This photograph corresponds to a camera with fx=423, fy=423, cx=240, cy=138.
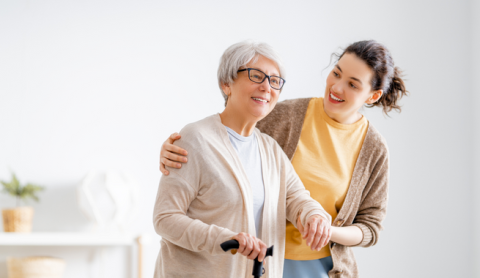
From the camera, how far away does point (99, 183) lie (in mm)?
2516

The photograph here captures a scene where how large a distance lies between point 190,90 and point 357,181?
1.58 m

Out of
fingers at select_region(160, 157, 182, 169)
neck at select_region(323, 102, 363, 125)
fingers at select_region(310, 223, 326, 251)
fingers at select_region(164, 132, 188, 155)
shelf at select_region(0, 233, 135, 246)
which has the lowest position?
shelf at select_region(0, 233, 135, 246)

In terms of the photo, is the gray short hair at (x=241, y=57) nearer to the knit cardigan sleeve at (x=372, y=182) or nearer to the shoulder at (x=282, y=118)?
the shoulder at (x=282, y=118)

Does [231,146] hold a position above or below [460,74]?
below

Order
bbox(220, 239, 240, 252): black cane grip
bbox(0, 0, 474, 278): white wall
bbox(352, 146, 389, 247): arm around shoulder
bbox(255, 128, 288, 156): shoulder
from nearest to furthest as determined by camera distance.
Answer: bbox(220, 239, 240, 252): black cane grip
bbox(255, 128, 288, 156): shoulder
bbox(352, 146, 389, 247): arm around shoulder
bbox(0, 0, 474, 278): white wall

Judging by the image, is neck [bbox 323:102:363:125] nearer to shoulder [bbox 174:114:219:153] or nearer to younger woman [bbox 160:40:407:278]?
younger woman [bbox 160:40:407:278]

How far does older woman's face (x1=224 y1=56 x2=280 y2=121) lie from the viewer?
1.14 metres

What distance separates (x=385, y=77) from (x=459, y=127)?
154cm

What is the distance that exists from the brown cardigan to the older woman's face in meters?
0.31

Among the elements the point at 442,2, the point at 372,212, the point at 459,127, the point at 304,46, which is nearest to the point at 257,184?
the point at 372,212

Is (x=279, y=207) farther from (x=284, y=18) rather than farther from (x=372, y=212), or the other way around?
(x=284, y=18)

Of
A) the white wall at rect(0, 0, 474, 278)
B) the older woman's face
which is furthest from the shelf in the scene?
the older woman's face

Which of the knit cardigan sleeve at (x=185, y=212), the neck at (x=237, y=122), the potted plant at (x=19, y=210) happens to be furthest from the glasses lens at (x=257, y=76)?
the potted plant at (x=19, y=210)

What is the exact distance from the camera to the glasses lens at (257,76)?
1.14 meters
